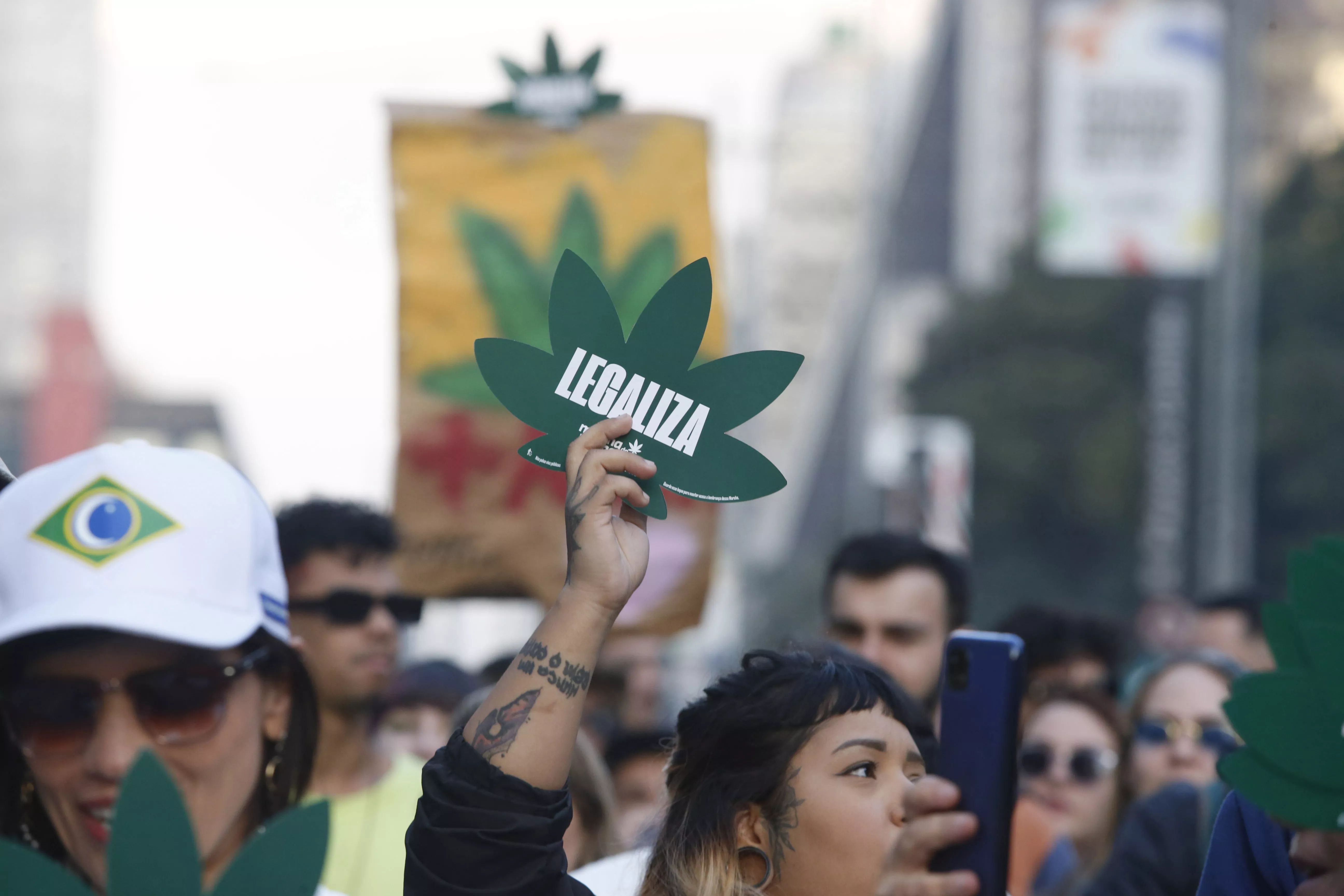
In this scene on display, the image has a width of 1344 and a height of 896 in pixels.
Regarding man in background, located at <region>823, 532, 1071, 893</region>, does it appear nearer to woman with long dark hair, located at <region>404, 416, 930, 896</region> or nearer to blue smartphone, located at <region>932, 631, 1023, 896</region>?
woman with long dark hair, located at <region>404, 416, 930, 896</region>

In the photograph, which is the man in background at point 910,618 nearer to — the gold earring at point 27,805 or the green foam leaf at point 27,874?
the gold earring at point 27,805

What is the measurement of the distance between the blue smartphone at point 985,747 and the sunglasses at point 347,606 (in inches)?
101

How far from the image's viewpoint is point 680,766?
2.61 meters

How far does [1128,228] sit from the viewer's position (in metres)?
15.5

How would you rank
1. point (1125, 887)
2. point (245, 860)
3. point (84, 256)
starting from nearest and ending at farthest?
point (245, 860)
point (1125, 887)
point (84, 256)

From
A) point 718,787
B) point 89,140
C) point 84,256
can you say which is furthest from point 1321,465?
point 89,140

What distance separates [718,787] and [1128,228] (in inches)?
545

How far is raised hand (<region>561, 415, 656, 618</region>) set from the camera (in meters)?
2.03

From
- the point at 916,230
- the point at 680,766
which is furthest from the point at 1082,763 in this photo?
the point at 916,230

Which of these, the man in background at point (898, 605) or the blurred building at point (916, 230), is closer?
the man in background at point (898, 605)

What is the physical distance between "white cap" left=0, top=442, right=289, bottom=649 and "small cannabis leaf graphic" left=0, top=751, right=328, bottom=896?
0.52 meters

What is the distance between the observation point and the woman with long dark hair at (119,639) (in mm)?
2178

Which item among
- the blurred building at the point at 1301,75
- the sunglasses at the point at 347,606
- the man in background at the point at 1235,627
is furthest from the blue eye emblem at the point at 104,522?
the blurred building at the point at 1301,75

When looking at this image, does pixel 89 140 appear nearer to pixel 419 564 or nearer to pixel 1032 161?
pixel 1032 161
